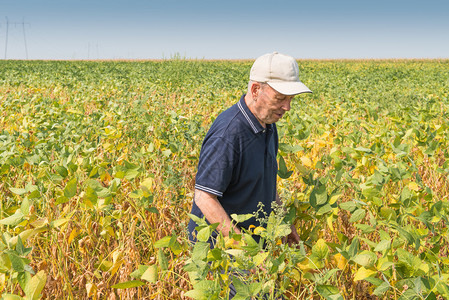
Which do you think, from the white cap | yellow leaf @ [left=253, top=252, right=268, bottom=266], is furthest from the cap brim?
yellow leaf @ [left=253, top=252, right=268, bottom=266]

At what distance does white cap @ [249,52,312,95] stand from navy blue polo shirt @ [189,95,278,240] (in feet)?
0.62

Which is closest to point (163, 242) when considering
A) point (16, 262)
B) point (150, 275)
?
point (150, 275)

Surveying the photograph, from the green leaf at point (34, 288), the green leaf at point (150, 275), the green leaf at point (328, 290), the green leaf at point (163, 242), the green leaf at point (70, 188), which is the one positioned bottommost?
the green leaf at point (328, 290)

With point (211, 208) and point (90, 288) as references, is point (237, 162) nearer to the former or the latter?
point (211, 208)

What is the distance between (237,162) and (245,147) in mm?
84

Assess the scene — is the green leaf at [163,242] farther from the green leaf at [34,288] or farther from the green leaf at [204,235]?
the green leaf at [34,288]

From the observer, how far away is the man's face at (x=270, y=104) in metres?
1.91

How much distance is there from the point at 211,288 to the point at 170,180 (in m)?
1.43

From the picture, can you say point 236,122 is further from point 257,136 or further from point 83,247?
point 83,247

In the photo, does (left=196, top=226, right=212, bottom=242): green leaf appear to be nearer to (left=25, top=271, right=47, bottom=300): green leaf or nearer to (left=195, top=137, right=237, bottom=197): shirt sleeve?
(left=25, top=271, right=47, bottom=300): green leaf

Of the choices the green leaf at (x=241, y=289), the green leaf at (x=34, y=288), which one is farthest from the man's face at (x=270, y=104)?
the green leaf at (x=34, y=288)

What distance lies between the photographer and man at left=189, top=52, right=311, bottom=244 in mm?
1845

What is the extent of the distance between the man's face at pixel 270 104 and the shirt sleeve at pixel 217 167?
0.25m

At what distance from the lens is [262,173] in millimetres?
2029
